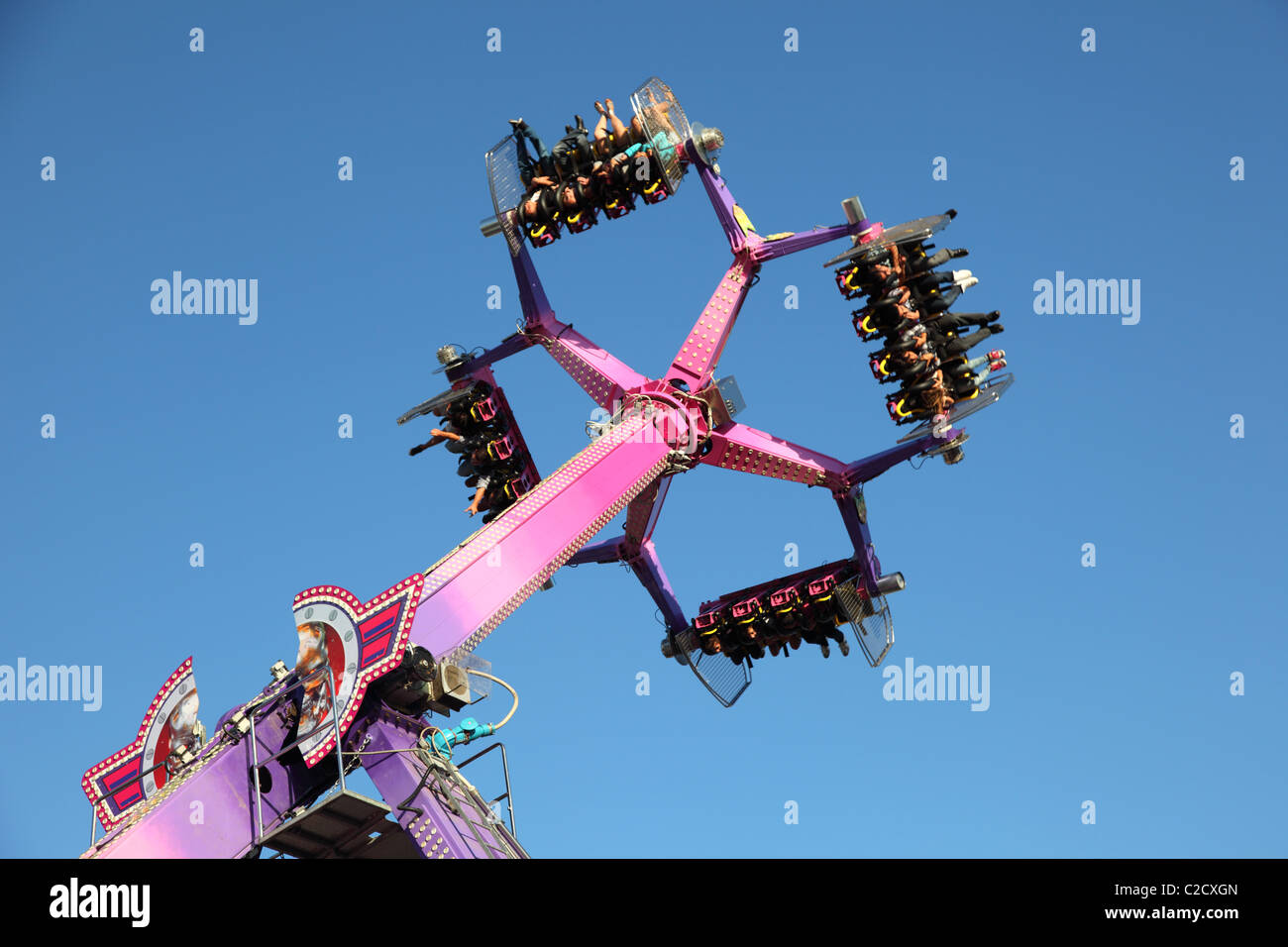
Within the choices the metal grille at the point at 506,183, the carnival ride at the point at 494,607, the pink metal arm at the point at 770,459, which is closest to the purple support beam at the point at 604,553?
the carnival ride at the point at 494,607

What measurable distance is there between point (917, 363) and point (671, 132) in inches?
305

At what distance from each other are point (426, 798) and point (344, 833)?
1512 mm

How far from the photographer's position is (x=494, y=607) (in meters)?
29.1

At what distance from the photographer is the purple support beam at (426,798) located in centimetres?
2673

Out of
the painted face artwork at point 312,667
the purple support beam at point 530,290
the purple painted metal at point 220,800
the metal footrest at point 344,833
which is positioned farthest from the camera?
the purple support beam at point 530,290

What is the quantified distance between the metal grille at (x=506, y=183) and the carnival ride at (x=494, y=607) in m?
0.05

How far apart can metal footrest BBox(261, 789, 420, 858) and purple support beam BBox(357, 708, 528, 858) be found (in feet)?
1.40

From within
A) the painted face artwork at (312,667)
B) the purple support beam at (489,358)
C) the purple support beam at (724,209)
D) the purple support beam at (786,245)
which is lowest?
the painted face artwork at (312,667)

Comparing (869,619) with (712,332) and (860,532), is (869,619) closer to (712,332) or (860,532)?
(860,532)

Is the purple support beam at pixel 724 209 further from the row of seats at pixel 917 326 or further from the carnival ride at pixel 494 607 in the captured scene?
the row of seats at pixel 917 326

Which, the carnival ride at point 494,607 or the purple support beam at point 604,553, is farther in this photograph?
the purple support beam at point 604,553

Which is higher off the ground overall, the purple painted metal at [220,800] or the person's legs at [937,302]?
the person's legs at [937,302]
